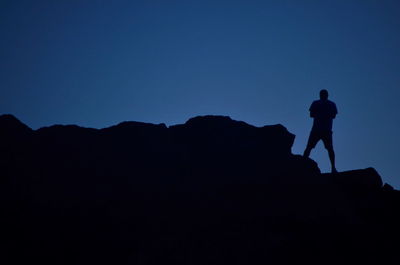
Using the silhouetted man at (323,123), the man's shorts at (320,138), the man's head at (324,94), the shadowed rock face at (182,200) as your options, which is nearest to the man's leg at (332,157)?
the silhouetted man at (323,123)

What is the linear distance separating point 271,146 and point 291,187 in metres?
2.45

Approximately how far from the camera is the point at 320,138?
53.8ft

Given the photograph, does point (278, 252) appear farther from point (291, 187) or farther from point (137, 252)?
point (137, 252)

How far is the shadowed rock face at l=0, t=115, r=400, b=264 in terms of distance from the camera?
434 inches

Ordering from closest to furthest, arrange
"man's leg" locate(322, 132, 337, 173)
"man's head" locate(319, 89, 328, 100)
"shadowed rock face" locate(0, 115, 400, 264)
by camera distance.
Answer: "shadowed rock face" locate(0, 115, 400, 264) → "man's leg" locate(322, 132, 337, 173) → "man's head" locate(319, 89, 328, 100)

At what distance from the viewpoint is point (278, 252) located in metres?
10.8

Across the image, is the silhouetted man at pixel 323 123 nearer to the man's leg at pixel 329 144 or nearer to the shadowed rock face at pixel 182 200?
the man's leg at pixel 329 144

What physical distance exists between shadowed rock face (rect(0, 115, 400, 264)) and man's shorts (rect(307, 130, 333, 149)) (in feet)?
3.37

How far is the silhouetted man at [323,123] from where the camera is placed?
53.2 ft

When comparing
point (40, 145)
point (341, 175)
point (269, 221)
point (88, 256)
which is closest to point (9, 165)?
point (40, 145)

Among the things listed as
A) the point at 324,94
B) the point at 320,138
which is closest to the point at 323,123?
the point at 320,138

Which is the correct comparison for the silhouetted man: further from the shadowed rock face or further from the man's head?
the shadowed rock face

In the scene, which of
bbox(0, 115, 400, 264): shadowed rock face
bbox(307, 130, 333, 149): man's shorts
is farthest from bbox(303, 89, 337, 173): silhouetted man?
bbox(0, 115, 400, 264): shadowed rock face

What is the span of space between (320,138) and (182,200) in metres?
7.23
